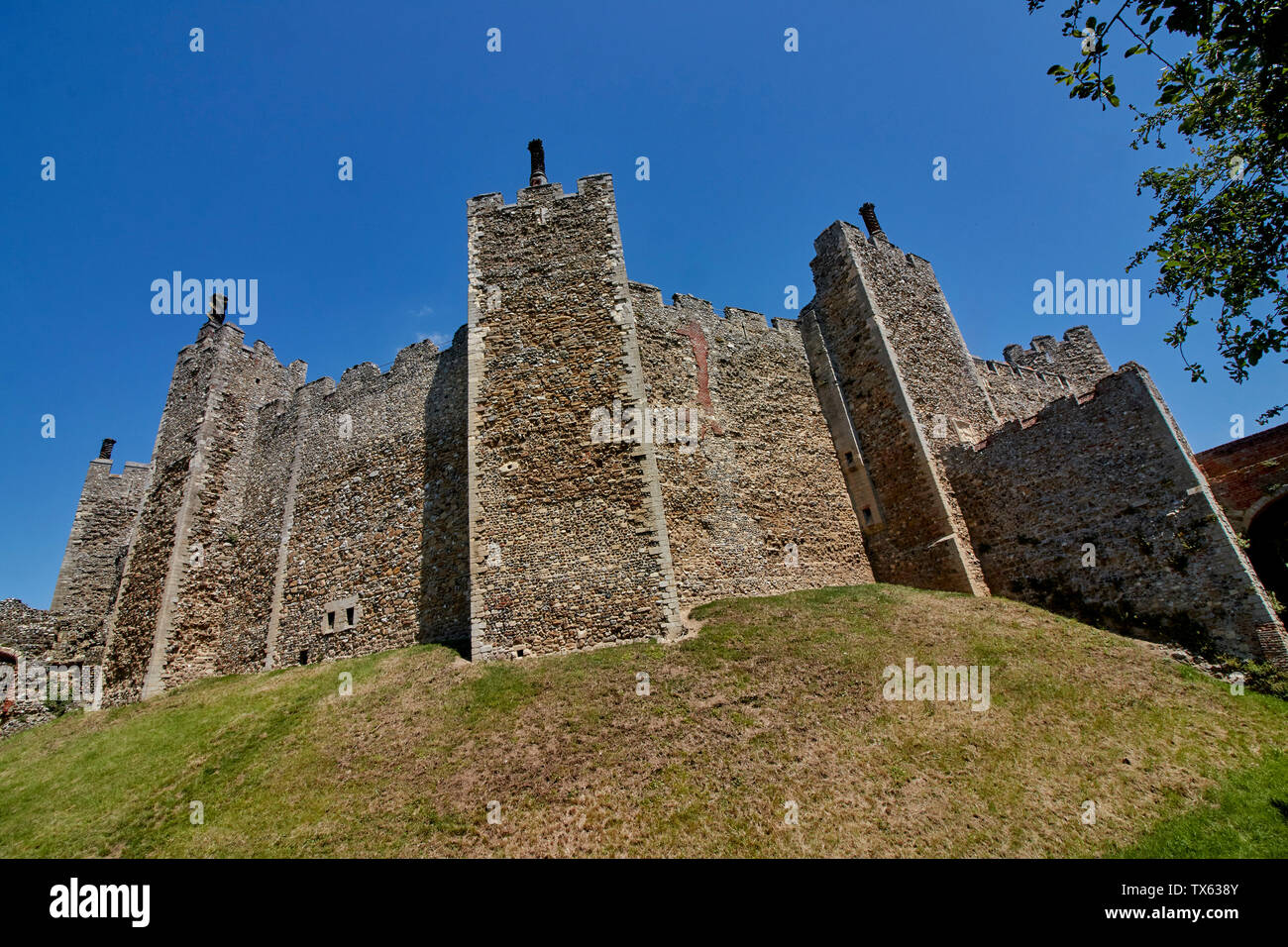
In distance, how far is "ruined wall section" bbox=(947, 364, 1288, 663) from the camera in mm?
11797

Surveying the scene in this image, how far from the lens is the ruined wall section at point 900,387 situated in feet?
53.6

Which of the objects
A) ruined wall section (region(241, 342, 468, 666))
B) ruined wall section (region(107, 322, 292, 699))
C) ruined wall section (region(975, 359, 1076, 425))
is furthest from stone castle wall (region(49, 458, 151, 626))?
ruined wall section (region(975, 359, 1076, 425))

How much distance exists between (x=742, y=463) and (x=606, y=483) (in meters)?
5.76

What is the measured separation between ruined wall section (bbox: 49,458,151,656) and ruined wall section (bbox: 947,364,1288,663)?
29.5 metres

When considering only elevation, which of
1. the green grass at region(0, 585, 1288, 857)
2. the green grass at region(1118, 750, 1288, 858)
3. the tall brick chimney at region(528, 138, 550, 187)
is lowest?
the green grass at region(1118, 750, 1288, 858)

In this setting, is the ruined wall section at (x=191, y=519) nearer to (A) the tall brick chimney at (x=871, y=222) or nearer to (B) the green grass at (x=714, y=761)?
(B) the green grass at (x=714, y=761)

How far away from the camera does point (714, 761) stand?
8.10 meters

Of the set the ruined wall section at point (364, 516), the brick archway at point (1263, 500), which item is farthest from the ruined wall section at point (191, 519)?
the brick archway at point (1263, 500)

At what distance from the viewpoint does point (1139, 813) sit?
7543mm

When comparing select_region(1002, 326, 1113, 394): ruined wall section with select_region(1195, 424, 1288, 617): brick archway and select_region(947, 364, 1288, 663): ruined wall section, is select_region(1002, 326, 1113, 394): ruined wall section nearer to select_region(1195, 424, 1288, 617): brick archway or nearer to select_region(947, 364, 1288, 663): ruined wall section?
select_region(1195, 424, 1288, 617): brick archway

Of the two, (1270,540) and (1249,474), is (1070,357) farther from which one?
(1270,540)

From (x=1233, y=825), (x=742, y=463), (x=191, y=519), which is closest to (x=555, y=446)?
(x=742, y=463)
